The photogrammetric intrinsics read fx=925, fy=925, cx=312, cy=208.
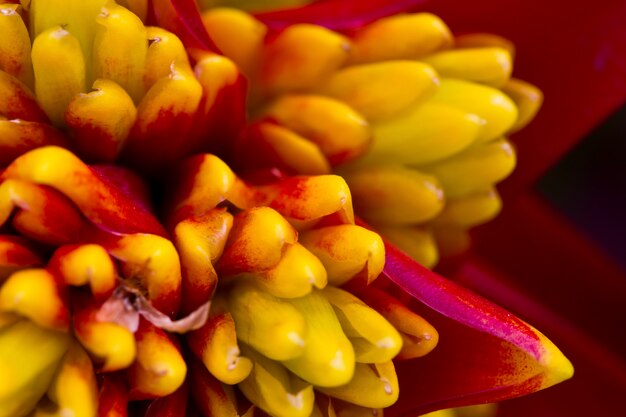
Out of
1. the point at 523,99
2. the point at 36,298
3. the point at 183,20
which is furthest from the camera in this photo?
the point at 523,99

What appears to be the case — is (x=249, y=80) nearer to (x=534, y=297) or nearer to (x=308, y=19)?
(x=308, y=19)

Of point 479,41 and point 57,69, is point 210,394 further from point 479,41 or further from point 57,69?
point 479,41

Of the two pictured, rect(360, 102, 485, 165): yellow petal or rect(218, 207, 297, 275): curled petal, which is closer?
rect(218, 207, 297, 275): curled petal

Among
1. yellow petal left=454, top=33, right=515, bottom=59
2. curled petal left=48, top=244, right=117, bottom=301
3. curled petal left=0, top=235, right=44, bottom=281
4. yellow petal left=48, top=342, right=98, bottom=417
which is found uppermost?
yellow petal left=454, top=33, right=515, bottom=59

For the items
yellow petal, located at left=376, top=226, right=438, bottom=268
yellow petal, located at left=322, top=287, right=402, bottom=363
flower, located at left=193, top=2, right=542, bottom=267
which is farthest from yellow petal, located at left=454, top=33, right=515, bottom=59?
yellow petal, located at left=322, top=287, right=402, bottom=363

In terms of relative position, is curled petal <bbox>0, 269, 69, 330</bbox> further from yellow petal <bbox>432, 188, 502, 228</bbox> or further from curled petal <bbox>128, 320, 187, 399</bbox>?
yellow petal <bbox>432, 188, 502, 228</bbox>

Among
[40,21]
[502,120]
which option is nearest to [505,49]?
[502,120]

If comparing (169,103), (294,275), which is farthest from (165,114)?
(294,275)
